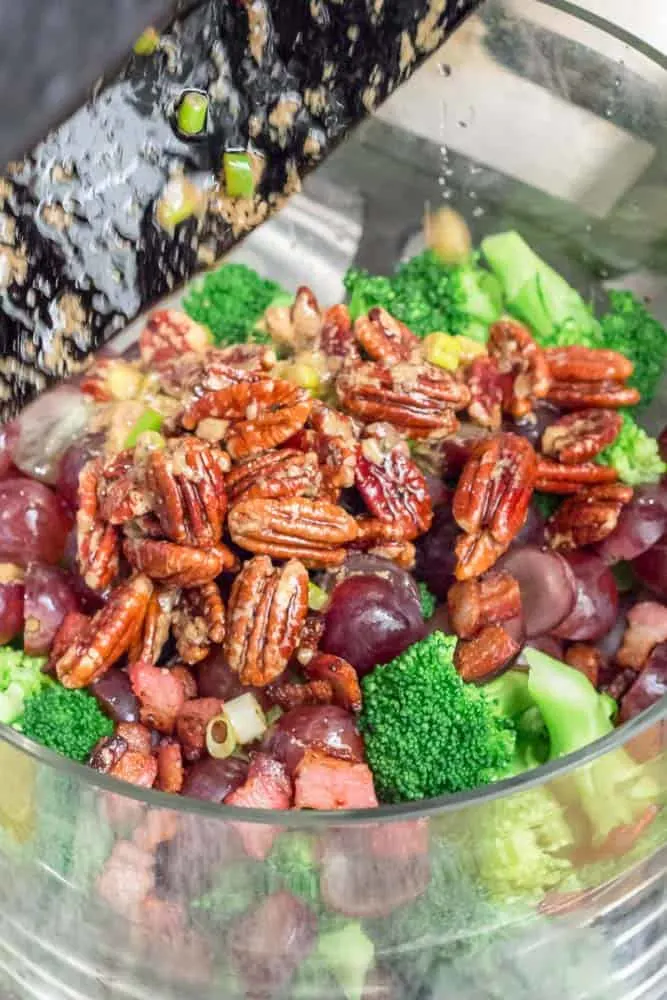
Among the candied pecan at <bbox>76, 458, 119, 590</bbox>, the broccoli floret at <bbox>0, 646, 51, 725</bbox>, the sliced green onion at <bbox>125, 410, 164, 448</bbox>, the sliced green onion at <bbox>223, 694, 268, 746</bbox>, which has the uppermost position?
the sliced green onion at <bbox>125, 410, 164, 448</bbox>

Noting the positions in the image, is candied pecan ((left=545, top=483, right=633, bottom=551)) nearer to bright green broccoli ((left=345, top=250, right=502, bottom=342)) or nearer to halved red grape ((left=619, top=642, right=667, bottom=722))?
halved red grape ((left=619, top=642, right=667, bottom=722))

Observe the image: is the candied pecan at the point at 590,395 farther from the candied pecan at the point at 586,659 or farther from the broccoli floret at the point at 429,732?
the broccoli floret at the point at 429,732

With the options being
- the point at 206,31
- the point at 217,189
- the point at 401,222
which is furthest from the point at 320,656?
the point at 401,222

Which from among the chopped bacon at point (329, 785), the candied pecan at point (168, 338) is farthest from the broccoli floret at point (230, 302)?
the chopped bacon at point (329, 785)

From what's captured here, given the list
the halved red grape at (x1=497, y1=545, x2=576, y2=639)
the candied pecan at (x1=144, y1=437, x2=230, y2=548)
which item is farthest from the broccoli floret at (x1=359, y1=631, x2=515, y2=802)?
the candied pecan at (x1=144, y1=437, x2=230, y2=548)

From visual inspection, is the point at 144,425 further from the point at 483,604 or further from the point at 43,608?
the point at 483,604

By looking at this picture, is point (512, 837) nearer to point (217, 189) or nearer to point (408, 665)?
point (408, 665)
